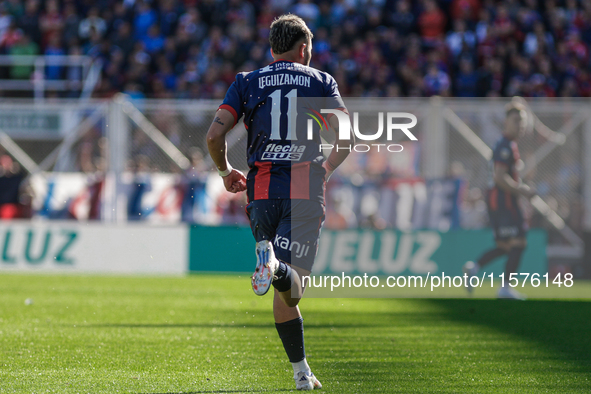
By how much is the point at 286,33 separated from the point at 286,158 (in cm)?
75

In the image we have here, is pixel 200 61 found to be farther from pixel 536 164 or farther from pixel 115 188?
pixel 536 164

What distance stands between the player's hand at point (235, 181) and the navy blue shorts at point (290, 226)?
258 millimetres

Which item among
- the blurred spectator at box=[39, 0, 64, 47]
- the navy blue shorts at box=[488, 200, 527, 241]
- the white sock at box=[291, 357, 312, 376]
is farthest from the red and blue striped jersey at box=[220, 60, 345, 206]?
the blurred spectator at box=[39, 0, 64, 47]

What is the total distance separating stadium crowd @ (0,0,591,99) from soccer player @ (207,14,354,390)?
1082 cm

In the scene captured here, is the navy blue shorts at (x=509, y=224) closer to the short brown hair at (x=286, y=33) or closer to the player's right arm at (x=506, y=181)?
the player's right arm at (x=506, y=181)

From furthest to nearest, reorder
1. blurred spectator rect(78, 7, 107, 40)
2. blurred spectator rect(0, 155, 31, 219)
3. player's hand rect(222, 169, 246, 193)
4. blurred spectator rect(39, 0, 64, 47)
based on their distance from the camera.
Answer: blurred spectator rect(39, 0, 64, 47) < blurred spectator rect(78, 7, 107, 40) < blurred spectator rect(0, 155, 31, 219) < player's hand rect(222, 169, 246, 193)

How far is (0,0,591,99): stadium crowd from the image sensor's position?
16.2m

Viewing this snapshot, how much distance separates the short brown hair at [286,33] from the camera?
482 cm

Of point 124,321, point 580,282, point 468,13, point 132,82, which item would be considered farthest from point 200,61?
point 124,321

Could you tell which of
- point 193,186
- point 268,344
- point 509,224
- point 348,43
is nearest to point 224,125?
point 268,344

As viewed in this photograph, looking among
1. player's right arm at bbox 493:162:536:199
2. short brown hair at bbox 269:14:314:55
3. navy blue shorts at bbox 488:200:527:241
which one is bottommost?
navy blue shorts at bbox 488:200:527:241

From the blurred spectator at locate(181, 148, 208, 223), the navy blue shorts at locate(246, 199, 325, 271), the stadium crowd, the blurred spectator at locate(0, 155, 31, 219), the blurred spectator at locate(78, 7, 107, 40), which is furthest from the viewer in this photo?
the blurred spectator at locate(78, 7, 107, 40)

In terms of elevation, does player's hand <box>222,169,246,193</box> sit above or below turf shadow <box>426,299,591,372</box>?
above

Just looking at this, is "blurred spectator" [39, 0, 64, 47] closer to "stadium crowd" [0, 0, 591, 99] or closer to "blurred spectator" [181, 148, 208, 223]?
"stadium crowd" [0, 0, 591, 99]
